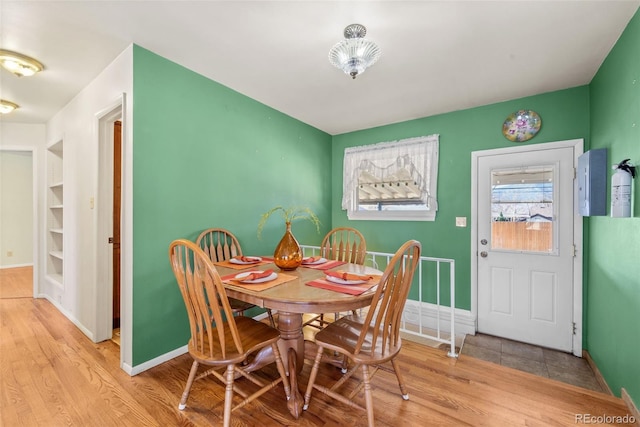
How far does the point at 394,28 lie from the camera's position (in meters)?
1.77

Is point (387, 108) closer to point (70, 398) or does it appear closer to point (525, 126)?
point (525, 126)

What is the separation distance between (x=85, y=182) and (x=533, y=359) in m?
4.50

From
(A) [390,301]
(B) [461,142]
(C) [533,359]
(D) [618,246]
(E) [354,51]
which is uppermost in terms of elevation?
(E) [354,51]

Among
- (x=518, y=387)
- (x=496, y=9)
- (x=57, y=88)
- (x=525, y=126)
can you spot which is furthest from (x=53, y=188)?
(x=525, y=126)

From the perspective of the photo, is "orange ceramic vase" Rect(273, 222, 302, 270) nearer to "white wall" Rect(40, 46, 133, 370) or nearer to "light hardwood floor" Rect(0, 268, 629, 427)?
"light hardwood floor" Rect(0, 268, 629, 427)

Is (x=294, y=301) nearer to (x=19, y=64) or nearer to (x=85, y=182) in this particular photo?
(x=85, y=182)

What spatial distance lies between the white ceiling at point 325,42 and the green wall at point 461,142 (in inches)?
6.6

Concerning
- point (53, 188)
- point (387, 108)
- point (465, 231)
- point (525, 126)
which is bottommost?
point (465, 231)

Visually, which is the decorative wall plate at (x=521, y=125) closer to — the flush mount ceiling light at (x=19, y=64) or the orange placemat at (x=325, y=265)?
the orange placemat at (x=325, y=265)

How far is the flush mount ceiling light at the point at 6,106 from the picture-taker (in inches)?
114

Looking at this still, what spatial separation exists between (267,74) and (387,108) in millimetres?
1439

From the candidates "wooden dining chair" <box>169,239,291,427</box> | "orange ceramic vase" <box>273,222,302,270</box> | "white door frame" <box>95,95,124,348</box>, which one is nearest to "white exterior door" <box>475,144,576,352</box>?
"orange ceramic vase" <box>273,222,302,270</box>

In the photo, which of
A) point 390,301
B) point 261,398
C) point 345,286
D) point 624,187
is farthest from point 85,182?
point 624,187

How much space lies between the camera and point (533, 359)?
2.43 metres
